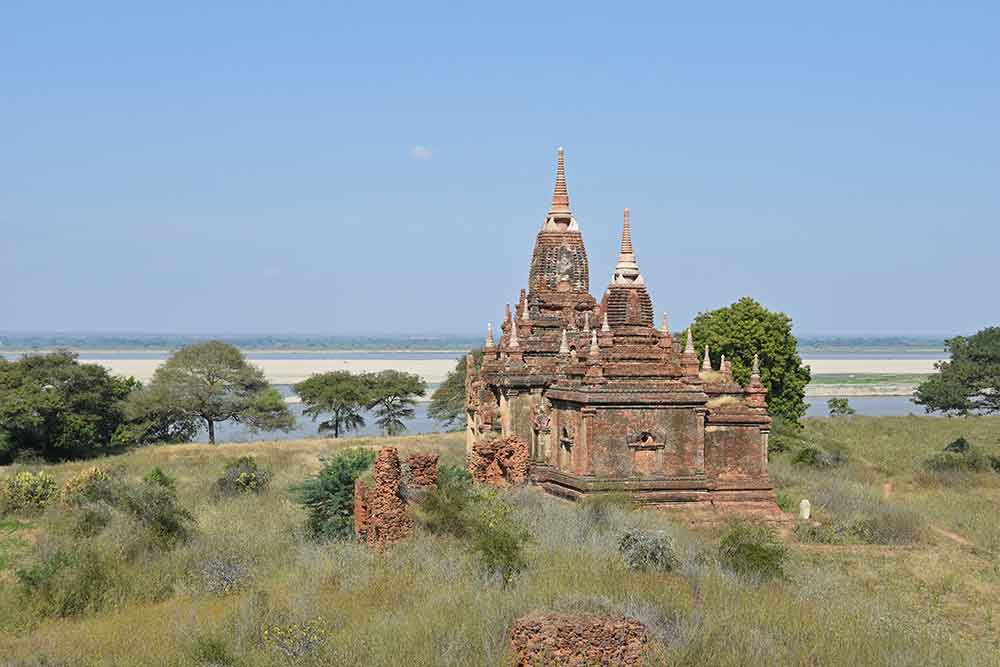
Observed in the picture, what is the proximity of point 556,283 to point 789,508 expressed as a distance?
9408mm

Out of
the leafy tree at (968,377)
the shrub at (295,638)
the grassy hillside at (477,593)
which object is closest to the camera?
the shrub at (295,638)

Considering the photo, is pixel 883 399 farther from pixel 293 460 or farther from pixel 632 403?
pixel 632 403

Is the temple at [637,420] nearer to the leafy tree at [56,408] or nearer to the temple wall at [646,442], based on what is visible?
the temple wall at [646,442]

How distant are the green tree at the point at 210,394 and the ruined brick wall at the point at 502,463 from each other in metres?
30.2

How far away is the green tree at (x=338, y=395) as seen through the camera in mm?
64812

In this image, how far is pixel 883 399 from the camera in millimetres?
117875

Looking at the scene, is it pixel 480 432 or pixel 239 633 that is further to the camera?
pixel 480 432

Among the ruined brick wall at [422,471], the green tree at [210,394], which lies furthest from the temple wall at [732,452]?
the green tree at [210,394]

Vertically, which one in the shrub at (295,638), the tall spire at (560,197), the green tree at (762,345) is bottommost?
the shrub at (295,638)

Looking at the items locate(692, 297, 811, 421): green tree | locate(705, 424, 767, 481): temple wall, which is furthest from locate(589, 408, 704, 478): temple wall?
locate(692, 297, 811, 421): green tree

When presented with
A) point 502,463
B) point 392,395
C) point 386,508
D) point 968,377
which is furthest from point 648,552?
point 392,395

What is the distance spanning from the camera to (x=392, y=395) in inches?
2581

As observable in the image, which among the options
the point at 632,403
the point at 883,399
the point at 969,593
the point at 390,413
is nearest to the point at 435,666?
the point at 969,593

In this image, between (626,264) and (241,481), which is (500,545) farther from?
(241,481)
